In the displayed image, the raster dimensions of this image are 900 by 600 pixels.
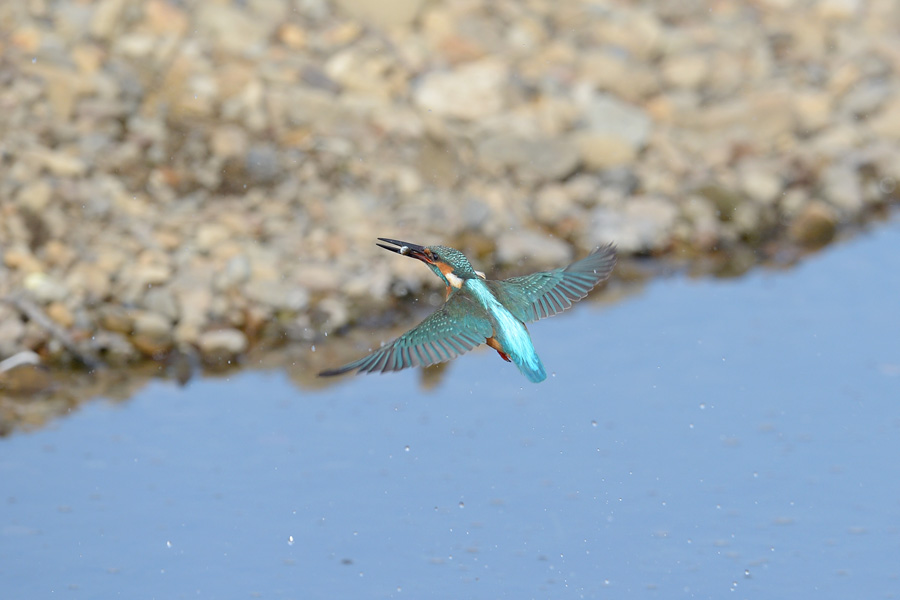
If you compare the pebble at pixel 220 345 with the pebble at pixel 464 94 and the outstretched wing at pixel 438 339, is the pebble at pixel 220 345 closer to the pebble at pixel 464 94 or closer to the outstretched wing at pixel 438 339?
the outstretched wing at pixel 438 339

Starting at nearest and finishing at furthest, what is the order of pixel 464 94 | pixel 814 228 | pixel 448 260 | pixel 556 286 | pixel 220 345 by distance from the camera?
pixel 448 260, pixel 556 286, pixel 220 345, pixel 814 228, pixel 464 94

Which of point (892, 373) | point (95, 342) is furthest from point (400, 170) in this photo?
point (892, 373)

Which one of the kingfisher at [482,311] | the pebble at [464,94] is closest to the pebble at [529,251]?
the pebble at [464,94]

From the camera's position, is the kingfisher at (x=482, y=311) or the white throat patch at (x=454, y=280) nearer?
the kingfisher at (x=482, y=311)

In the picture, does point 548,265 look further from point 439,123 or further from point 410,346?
point 410,346

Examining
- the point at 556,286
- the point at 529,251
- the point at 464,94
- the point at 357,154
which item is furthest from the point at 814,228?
the point at 556,286

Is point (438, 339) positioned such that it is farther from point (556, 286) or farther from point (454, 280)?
point (556, 286)

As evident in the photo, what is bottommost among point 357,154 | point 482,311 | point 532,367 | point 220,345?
point 220,345
